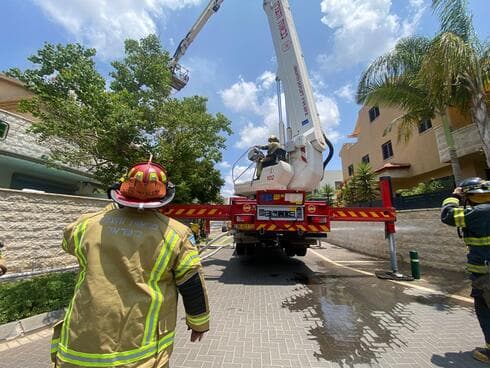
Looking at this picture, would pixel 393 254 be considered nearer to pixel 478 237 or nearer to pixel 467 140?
pixel 478 237

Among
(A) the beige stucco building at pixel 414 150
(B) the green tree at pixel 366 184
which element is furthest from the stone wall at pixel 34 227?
(B) the green tree at pixel 366 184

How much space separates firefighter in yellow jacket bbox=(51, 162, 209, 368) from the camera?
54.1 inches

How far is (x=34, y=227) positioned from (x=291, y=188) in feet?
22.7

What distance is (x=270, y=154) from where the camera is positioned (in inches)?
296

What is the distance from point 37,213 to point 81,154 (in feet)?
6.95

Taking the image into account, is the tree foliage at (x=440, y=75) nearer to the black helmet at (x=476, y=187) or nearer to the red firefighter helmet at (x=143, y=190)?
the black helmet at (x=476, y=187)

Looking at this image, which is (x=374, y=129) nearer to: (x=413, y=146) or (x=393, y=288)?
(x=413, y=146)

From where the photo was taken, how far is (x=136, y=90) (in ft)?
30.3

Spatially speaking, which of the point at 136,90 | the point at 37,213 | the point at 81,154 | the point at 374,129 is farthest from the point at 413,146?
the point at 37,213

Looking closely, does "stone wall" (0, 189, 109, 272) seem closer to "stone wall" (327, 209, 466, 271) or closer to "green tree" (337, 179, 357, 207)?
"stone wall" (327, 209, 466, 271)

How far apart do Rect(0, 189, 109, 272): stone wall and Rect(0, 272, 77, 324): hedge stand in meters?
2.50

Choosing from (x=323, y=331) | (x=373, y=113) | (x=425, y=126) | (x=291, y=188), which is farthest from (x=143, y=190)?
(x=373, y=113)

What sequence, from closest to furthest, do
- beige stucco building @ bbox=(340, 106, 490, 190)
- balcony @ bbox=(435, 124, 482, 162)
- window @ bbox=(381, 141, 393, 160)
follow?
balcony @ bbox=(435, 124, 482, 162) → beige stucco building @ bbox=(340, 106, 490, 190) → window @ bbox=(381, 141, 393, 160)

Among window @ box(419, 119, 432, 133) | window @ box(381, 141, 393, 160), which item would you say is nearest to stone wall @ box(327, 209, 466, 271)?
window @ box(419, 119, 432, 133)
